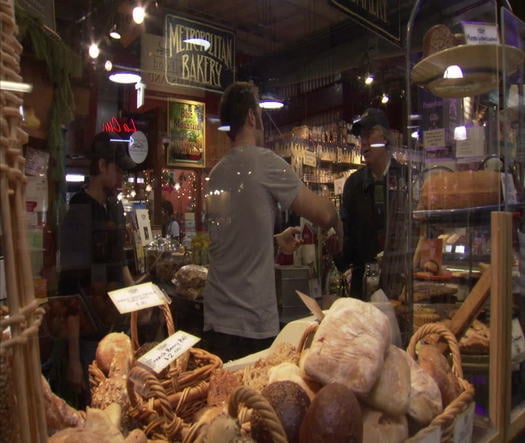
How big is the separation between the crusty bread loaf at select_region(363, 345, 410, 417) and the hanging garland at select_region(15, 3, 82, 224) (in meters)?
1.50

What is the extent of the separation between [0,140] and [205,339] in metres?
1.88

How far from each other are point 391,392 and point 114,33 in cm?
351

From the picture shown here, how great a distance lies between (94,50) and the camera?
3758 millimetres

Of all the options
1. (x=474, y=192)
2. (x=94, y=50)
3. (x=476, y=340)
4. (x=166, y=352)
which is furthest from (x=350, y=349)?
(x=94, y=50)

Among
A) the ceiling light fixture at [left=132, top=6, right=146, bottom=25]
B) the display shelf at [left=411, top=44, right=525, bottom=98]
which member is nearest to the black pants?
the display shelf at [left=411, top=44, right=525, bottom=98]

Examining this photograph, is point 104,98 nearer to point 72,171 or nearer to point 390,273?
point 72,171

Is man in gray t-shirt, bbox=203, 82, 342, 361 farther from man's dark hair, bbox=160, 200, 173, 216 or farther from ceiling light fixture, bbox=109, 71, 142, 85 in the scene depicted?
man's dark hair, bbox=160, 200, 173, 216

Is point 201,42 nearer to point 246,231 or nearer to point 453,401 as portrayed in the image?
point 246,231

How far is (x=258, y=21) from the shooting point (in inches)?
234

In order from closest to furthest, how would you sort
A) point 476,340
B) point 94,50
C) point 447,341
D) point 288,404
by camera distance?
point 288,404
point 447,341
point 476,340
point 94,50

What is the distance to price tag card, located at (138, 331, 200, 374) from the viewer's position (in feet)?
3.41

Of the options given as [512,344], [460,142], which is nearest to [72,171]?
[460,142]

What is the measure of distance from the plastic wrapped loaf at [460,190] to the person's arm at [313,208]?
40 centimetres

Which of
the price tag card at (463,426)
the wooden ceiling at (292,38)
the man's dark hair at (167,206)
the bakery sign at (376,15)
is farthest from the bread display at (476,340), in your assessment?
the wooden ceiling at (292,38)
